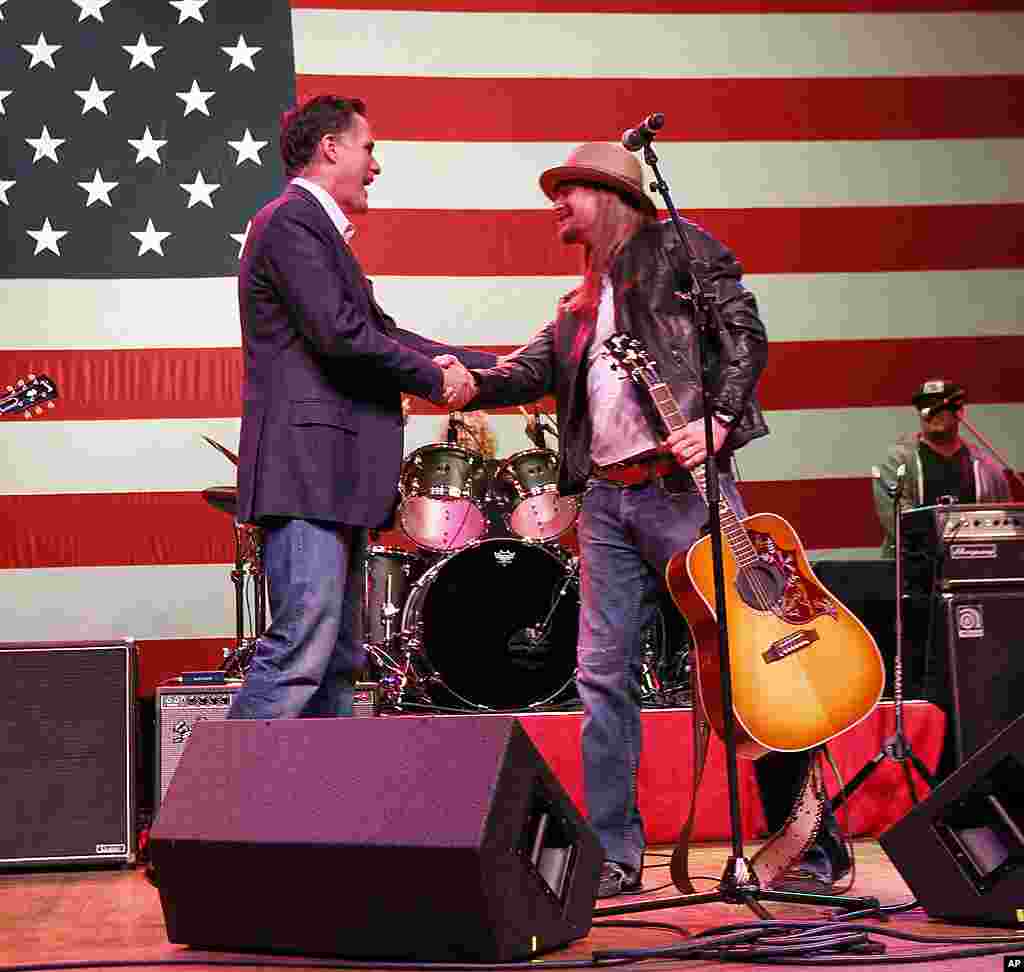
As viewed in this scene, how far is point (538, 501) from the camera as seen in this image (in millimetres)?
5641

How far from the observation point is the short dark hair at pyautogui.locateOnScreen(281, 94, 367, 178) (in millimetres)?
3703

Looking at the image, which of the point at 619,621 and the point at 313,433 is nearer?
the point at 313,433

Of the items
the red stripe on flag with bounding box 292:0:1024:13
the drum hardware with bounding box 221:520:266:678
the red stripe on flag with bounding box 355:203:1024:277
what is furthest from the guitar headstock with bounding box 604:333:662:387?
the red stripe on flag with bounding box 292:0:1024:13

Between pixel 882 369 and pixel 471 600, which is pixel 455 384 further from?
pixel 882 369

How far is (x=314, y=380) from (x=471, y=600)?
2.17 m

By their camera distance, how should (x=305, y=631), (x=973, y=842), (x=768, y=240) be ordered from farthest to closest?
(x=768, y=240) < (x=305, y=631) < (x=973, y=842)

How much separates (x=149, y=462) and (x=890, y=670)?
3198 millimetres

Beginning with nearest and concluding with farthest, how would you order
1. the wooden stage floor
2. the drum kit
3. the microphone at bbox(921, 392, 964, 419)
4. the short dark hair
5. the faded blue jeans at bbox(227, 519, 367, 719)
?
the wooden stage floor
the faded blue jeans at bbox(227, 519, 367, 719)
the short dark hair
the drum kit
the microphone at bbox(921, 392, 964, 419)

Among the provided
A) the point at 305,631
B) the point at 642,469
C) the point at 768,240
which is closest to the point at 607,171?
the point at 642,469

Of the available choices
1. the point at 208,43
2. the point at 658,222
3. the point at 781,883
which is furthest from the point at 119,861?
the point at 208,43

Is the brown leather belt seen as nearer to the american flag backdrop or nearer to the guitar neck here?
the guitar neck

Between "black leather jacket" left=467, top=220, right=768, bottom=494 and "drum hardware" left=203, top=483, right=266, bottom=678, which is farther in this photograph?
"drum hardware" left=203, top=483, right=266, bottom=678

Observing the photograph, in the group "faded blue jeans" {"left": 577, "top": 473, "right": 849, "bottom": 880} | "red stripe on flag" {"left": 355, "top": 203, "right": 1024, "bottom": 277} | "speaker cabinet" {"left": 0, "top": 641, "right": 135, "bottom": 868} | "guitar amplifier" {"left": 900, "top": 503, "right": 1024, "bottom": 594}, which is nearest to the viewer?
"faded blue jeans" {"left": 577, "top": 473, "right": 849, "bottom": 880}

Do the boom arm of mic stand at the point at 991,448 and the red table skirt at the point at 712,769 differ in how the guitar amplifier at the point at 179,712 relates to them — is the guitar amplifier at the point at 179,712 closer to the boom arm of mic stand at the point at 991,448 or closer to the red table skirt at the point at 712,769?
the red table skirt at the point at 712,769
